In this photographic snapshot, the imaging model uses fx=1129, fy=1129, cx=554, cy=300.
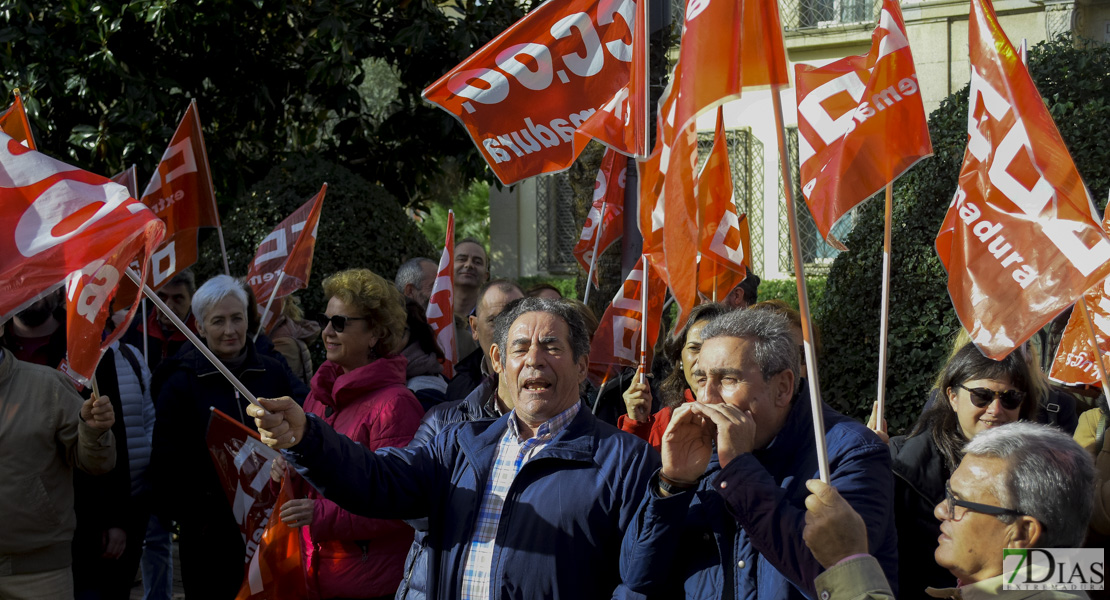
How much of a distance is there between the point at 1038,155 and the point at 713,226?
64.6 inches

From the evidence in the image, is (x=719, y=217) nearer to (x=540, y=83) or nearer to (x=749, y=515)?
(x=540, y=83)

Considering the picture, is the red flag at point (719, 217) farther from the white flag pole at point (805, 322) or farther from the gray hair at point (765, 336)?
the white flag pole at point (805, 322)

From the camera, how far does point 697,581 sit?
3.04 metres

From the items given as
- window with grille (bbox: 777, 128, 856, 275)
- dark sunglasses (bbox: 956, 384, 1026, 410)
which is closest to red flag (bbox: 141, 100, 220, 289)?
dark sunglasses (bbox: 956, 384, 1026, 410)

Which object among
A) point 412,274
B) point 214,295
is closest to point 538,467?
point 214,295

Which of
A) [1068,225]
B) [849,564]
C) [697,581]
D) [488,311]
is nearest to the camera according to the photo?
[849,564]

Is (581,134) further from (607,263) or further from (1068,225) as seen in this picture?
(607,263)

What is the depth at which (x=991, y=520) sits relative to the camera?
249 centimetres

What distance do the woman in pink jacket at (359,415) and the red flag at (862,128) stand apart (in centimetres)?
172

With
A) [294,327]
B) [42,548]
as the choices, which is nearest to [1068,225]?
[42,548]

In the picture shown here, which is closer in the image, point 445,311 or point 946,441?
point 946,441

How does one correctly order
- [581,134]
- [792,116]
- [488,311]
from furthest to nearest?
[792,116] → [488,311] → [581,134]

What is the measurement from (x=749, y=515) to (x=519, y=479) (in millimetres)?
800

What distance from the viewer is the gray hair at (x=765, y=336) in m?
3.05
